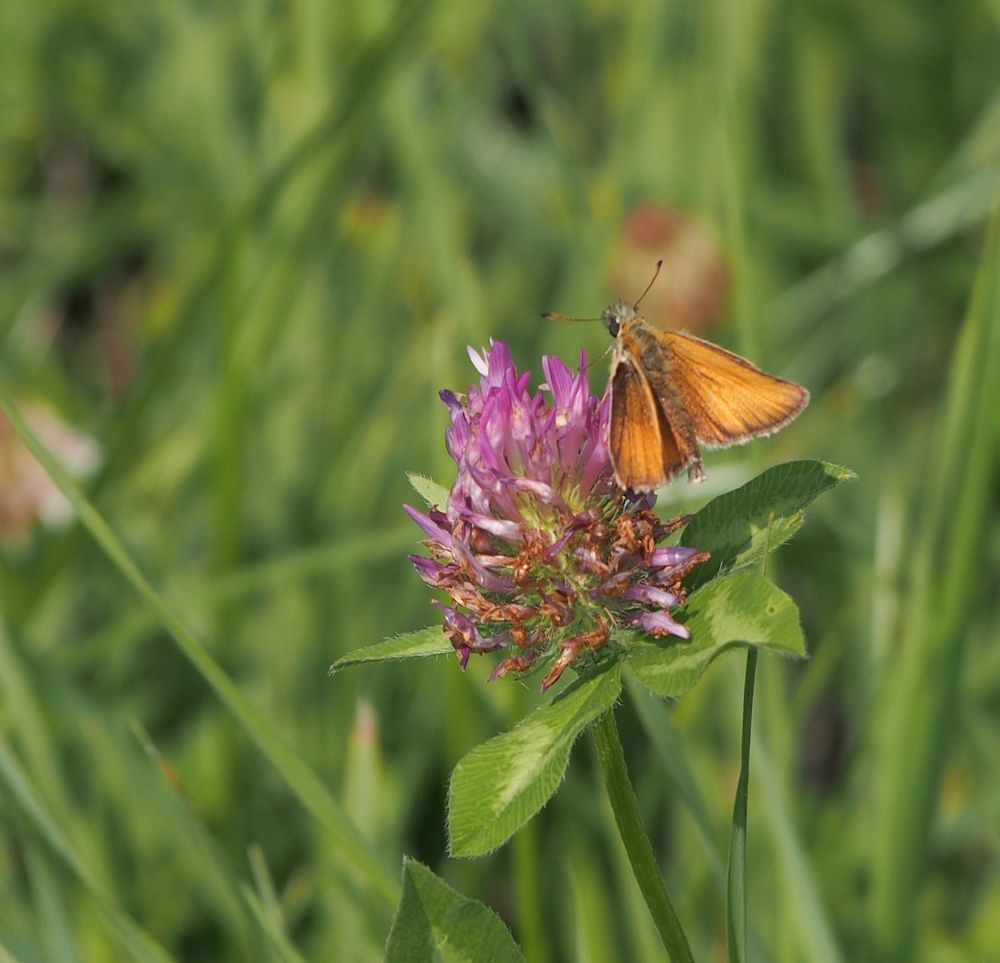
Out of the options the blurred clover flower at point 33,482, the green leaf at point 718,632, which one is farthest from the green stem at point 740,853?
the blurred clover flower at point 33,482

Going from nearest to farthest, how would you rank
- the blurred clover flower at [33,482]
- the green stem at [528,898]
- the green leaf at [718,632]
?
the green leaf at [718,632] < the green stem at [528,898] < the blurred clover flower at [33,482]

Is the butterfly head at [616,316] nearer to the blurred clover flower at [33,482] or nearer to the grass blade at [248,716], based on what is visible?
the grass blade at [248,716]

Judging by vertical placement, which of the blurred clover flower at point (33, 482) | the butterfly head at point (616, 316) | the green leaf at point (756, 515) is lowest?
the green leaf at point (756, 515)

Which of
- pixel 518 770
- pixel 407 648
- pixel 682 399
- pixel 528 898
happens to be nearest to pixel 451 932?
pixel 518 770

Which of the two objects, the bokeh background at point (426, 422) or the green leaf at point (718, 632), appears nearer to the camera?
the green leaf at point (718, 632)

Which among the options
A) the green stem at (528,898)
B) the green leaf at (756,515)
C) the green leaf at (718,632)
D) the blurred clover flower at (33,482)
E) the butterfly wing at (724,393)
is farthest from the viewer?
the blurred clover flower at (33,482)

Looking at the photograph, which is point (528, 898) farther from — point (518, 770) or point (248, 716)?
point (518, 770)

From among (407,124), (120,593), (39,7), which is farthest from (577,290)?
(39,7)
